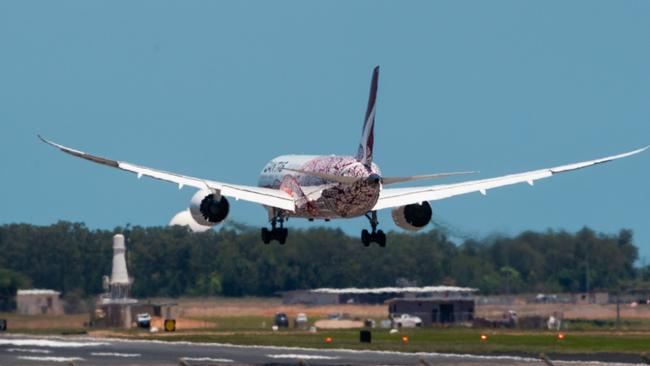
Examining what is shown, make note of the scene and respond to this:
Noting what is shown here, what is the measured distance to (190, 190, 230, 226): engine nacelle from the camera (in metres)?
83.2

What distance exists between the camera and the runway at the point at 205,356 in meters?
96.6

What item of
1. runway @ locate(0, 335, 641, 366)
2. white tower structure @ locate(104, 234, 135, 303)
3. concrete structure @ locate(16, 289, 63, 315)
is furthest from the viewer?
white tower structure @ locate(104, 234, 135, 303)

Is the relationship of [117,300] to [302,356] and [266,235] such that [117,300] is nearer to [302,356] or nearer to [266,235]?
[302,356]

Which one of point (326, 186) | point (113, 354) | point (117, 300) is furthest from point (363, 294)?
point (326, 186)

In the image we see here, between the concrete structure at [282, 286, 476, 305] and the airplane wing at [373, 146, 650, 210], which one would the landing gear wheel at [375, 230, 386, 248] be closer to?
the airplane wing at [373, 146, 650, 210]

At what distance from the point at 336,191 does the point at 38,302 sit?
7331 centimetres

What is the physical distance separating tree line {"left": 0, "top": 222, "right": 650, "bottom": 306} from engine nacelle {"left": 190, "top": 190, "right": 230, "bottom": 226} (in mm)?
57516

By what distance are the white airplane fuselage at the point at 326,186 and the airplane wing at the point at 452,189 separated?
89.2 inches

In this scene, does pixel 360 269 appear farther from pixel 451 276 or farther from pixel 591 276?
pixel 591 276

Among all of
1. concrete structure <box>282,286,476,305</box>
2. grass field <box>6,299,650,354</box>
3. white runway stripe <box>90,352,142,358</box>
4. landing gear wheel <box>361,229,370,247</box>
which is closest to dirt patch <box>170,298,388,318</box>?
grass field <box>6,299,650,354</box>

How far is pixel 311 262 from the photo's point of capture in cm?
14975

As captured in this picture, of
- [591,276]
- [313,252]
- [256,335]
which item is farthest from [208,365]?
[591,276]

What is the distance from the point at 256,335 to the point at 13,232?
3841cm

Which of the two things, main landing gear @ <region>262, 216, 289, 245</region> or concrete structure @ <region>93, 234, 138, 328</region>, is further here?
concrete structure @ <region>93, 234, 138, 328</region>
